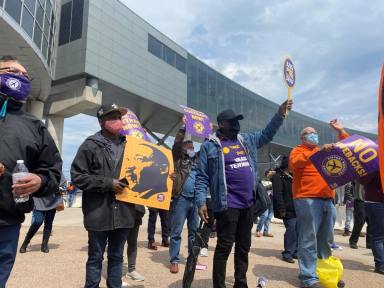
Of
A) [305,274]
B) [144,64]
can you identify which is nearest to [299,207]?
[305,274]

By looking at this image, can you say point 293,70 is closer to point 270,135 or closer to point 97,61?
point 270,135

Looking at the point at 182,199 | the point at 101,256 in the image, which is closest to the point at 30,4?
the point at 182,199

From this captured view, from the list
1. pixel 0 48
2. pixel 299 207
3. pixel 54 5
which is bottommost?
pixel 299 207

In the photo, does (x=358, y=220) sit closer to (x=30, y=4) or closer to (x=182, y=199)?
(x=182, y=199)

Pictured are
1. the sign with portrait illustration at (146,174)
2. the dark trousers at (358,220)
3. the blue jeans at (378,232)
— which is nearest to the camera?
the sign with portrait illustration at (146,174)

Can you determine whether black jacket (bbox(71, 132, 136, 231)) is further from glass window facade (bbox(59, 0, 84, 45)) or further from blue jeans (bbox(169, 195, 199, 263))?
glass window facade (bbox(59, 0, 84, 45))

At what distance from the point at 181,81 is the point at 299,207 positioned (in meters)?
29.3

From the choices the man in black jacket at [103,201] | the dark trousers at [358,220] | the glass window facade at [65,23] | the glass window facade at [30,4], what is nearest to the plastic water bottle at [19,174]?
the man in black jacket at [103,201]

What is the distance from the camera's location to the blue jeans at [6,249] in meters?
2.22

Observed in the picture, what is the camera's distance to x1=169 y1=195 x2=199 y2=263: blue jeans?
17.8 ft

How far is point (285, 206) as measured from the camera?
22.9ft

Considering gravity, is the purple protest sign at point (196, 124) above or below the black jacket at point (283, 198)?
above

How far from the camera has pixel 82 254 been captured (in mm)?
6512

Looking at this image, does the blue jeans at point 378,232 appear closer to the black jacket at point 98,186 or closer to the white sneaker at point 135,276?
the white sneaker at point 135,276
